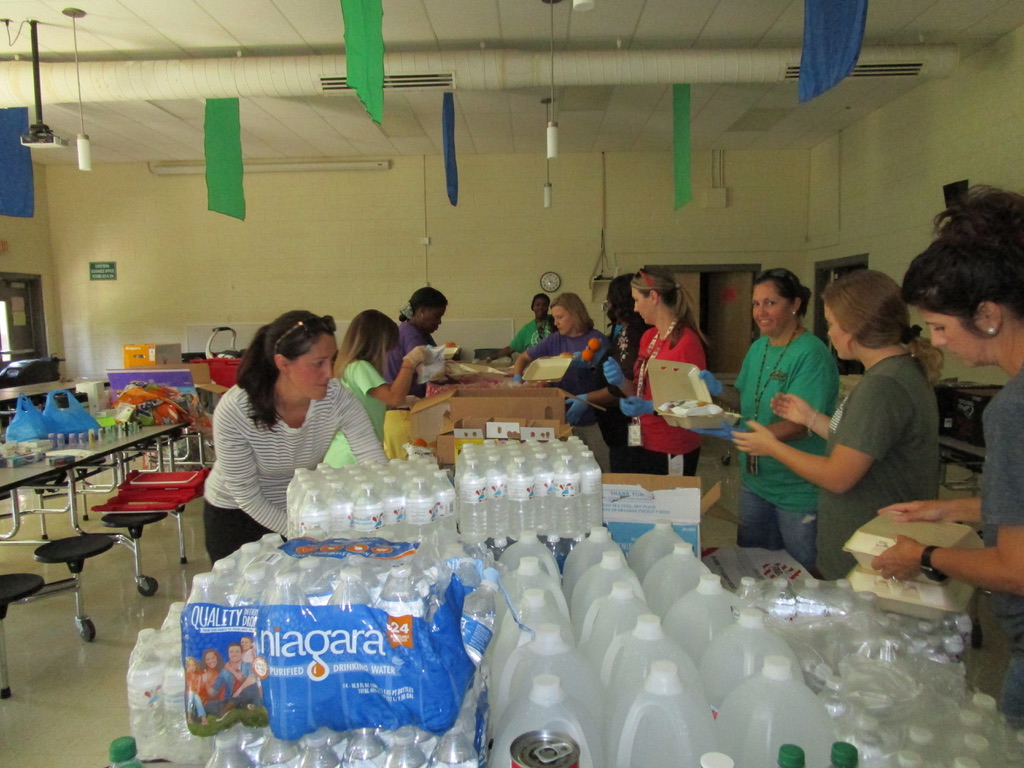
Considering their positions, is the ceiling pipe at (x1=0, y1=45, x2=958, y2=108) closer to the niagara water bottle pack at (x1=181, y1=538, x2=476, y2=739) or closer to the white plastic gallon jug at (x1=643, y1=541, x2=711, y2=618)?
the white plastic gallon jug at (x1=643, y1=541, x2=711, y2=618)

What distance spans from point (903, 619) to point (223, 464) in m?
1.99

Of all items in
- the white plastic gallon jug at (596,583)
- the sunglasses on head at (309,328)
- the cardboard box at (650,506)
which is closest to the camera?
the white plastic gallon jug at (596,583)

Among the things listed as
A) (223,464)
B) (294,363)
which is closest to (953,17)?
(294,363)

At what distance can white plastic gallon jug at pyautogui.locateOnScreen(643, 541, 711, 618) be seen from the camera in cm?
131

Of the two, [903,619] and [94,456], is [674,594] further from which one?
[94,456]

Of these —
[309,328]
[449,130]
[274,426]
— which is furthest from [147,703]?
[449,130]

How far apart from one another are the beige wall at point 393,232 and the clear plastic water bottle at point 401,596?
27.3 feet

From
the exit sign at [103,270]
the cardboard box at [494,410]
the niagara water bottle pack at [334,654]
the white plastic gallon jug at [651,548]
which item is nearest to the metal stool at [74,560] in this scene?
the cardboard box at [494,410]

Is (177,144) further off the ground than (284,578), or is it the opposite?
(177,144)

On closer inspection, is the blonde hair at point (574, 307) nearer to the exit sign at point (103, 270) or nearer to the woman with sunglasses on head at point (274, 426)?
the woman with sunglasses on head at point (274, 426)

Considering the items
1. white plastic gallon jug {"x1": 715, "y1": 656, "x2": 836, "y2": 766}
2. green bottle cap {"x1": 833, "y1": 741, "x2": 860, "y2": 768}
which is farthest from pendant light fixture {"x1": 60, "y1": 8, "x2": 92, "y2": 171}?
green bottle cap {"x1": 833, "y1": 741, "x2": 860, "y2": 768}

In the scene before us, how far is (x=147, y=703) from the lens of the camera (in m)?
1.12

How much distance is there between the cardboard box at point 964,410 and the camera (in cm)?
401

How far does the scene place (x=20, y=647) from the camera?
11.1 feet
